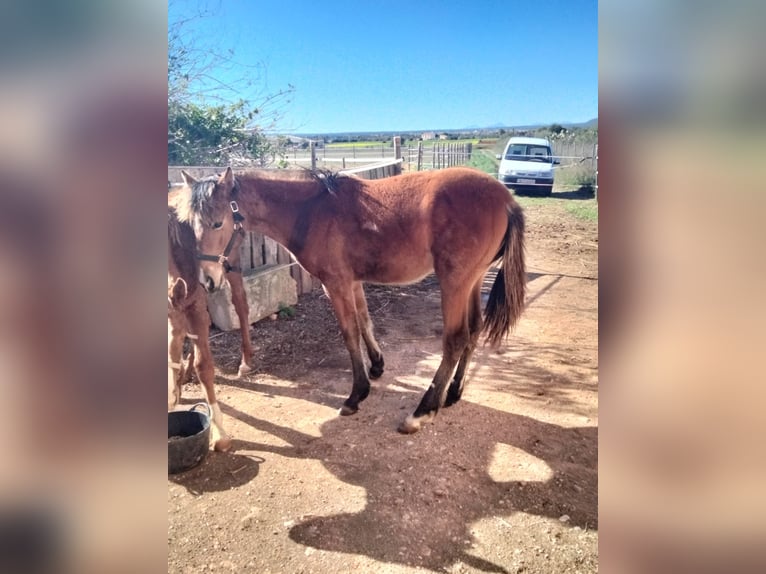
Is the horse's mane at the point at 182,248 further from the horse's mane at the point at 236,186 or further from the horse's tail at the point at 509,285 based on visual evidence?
the horse's tail at the point at 509,285

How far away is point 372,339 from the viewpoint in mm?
4180

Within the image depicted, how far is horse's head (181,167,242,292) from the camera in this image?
3.11 metres

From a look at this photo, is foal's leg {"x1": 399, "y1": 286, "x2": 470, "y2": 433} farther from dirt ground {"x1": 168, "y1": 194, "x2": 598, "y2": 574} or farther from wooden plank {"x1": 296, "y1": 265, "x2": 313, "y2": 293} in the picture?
wooden plank {"x1": 296, "y1": 265, "x2": 313, "y2": 293}

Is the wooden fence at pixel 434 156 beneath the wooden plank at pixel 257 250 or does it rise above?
above

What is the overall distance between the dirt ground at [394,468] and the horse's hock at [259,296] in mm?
217

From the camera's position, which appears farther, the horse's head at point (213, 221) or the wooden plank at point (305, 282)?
the wooden plank at point (305, 282)

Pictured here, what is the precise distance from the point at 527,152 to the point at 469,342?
12.4 metres

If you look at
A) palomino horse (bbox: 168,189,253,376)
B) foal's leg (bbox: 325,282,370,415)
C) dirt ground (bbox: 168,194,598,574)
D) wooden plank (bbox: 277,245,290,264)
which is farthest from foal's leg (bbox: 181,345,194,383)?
wooden plank (bbox: 277,245,290,264)

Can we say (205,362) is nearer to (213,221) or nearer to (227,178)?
(213,221)

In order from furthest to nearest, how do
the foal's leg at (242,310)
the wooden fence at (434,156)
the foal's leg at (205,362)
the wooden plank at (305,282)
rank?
the wooden fence at (434,156) → the wooden plank at (305,282) → the foal's leg at (242,310) → the foal's leg at (205,362)

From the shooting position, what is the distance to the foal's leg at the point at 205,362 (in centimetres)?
287

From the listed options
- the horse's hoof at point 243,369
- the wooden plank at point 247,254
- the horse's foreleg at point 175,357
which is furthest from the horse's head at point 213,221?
the wooden plank at point 247,254
